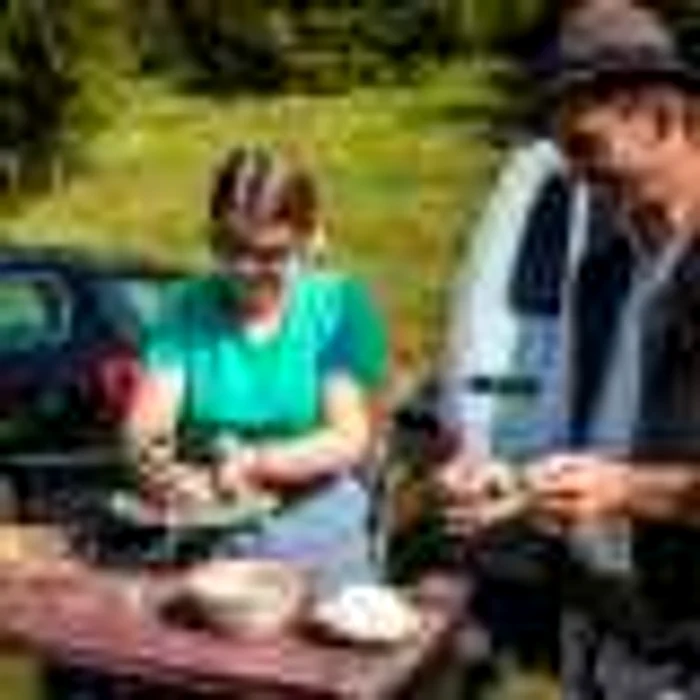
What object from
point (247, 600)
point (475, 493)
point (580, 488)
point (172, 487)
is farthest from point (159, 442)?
point (580, 488)

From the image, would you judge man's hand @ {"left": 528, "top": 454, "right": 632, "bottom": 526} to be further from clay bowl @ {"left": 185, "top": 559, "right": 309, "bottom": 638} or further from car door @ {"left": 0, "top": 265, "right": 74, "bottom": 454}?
car door @ {"left": 0, "top": 265, "right": 74, "bottom": 454}

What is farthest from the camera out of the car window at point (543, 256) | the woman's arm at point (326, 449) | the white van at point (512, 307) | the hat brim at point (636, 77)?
the car window at point (543, 256)

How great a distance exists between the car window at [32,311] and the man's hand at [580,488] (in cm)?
738

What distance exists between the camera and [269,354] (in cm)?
666

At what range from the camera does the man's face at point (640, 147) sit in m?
4.68

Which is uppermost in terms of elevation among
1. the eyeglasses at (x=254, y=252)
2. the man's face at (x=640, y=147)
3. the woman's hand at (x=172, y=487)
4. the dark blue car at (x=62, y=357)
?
the man's face at (x=640, y=147)

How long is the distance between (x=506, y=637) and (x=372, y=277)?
40.2 feet

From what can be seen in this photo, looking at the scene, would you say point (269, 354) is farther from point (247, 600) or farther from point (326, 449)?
point (247, 600)

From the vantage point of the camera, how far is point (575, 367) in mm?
5059

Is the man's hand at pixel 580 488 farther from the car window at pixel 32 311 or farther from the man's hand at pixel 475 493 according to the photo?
the car window at pixel 32 311

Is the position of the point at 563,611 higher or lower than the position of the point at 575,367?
lower

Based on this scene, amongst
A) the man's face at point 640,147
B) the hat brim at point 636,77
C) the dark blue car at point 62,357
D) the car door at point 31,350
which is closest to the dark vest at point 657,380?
the man's face at point 640,147

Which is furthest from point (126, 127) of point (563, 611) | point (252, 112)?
point (563, 611)

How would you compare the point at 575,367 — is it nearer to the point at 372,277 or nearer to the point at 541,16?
the point at 372,277
